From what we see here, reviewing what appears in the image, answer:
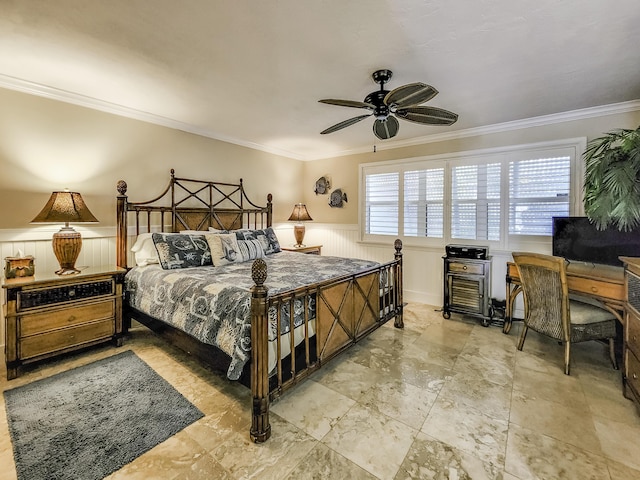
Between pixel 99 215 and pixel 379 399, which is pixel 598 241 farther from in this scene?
pixel 99 215

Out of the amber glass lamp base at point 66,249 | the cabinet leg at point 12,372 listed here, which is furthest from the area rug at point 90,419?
the amber glass lamp base at point 66,249

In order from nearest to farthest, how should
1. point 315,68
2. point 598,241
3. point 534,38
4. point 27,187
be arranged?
1. point 534,38
2. point 315,68
3. point 27,187
4. point 598,241

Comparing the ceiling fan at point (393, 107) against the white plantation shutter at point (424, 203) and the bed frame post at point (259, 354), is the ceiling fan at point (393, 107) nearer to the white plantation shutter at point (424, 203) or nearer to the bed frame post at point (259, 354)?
the bed frame post at point (259, 354)

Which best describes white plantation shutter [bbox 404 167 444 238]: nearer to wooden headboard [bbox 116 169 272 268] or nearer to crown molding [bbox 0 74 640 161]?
crown molding [bbox 0 74 640 161]

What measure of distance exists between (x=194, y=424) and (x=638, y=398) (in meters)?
2.93

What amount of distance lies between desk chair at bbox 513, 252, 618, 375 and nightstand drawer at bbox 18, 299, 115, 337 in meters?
4.11

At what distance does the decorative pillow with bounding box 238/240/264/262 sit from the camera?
11.7 ft

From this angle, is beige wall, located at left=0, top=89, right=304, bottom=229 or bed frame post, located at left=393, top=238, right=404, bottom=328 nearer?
beige wall, located at left=0, top=89, right=304, bottom=229

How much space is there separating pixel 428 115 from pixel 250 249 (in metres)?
2.48

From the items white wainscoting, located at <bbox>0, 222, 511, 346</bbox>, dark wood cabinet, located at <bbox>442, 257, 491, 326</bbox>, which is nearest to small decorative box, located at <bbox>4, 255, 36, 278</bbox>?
white wainscoting, located at <bbox>0, 222, 511, 346</bbox>

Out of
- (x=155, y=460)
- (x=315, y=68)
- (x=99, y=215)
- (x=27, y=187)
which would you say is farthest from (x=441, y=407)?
(x=27, y=187)

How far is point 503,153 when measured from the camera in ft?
12.5

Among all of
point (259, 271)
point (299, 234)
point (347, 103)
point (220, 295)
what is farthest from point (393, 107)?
point (299, 234)

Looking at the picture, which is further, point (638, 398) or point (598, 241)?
point (598, 241)
